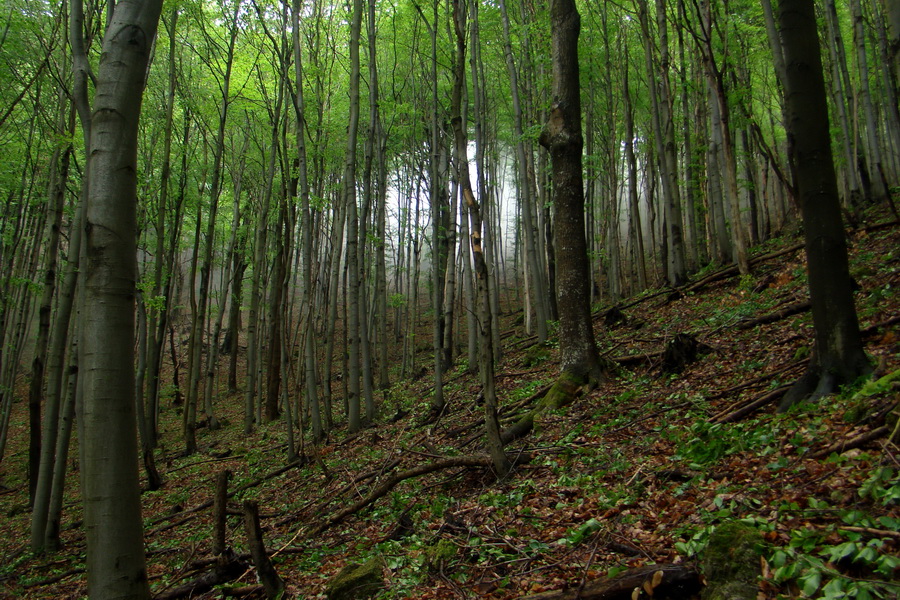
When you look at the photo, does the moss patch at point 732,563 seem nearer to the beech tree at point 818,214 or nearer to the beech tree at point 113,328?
the beech tree at point 818,214

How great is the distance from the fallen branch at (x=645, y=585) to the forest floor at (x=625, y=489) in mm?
101

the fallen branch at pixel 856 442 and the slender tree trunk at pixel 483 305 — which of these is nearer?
the fallen branch at pixel 856 442

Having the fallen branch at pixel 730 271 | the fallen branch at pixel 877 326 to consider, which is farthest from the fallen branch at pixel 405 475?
the fallen branch at pixel 730 271

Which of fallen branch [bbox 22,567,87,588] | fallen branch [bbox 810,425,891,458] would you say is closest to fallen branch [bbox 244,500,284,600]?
fallen branch [bbox 22,567,87,588]

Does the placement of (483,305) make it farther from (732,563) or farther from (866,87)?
(866,87)

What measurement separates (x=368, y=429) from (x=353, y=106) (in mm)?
5983

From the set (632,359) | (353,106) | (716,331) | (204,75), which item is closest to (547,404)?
(632,359)

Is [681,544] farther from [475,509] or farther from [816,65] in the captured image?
[816,65]

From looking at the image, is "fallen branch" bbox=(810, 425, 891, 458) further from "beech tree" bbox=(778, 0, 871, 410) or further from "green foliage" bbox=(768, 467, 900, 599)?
"beech tree" bbox=(778, 0, 871, 410)

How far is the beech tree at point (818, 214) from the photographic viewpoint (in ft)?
12.0

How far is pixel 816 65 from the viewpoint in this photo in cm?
377

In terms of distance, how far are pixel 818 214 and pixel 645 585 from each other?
9.94ft

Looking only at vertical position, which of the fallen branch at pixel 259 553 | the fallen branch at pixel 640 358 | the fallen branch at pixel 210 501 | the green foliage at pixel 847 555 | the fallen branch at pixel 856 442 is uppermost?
the fallen branch at pixel 640 358

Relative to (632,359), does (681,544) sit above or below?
below
